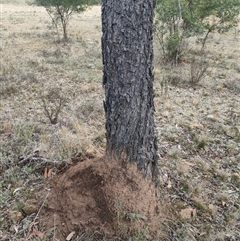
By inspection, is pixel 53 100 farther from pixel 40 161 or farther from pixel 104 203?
pixel 104 203

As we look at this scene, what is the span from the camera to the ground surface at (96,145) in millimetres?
2432

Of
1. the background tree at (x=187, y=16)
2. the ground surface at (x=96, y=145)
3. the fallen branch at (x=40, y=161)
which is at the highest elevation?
the background tree at (x=187, y=16)

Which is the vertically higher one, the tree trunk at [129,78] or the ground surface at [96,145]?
the tree trunk at [129,78]

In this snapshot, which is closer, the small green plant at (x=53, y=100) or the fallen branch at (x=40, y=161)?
the fallen branch at (x=40, y=161)

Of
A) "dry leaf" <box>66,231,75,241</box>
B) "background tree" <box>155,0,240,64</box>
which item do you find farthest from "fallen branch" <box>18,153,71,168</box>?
"background tree" <box>155,0,240,64</box>

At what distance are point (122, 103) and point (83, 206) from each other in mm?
848

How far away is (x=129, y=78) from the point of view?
2.14 metres

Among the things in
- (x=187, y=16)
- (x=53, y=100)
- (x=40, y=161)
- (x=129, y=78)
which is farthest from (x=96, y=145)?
(x=187, y=16)

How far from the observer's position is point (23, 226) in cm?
232

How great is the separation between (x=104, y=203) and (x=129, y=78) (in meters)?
0.96

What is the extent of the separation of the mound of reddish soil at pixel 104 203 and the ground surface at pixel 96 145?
0.05 feet

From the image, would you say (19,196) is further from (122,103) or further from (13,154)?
(122,103)

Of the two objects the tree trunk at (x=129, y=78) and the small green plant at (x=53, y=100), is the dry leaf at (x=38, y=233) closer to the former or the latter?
the tree trunk at (x=129, y=78)

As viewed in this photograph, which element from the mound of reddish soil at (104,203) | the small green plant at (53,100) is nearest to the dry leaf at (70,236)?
the mound of reddish soil at (104,203)
